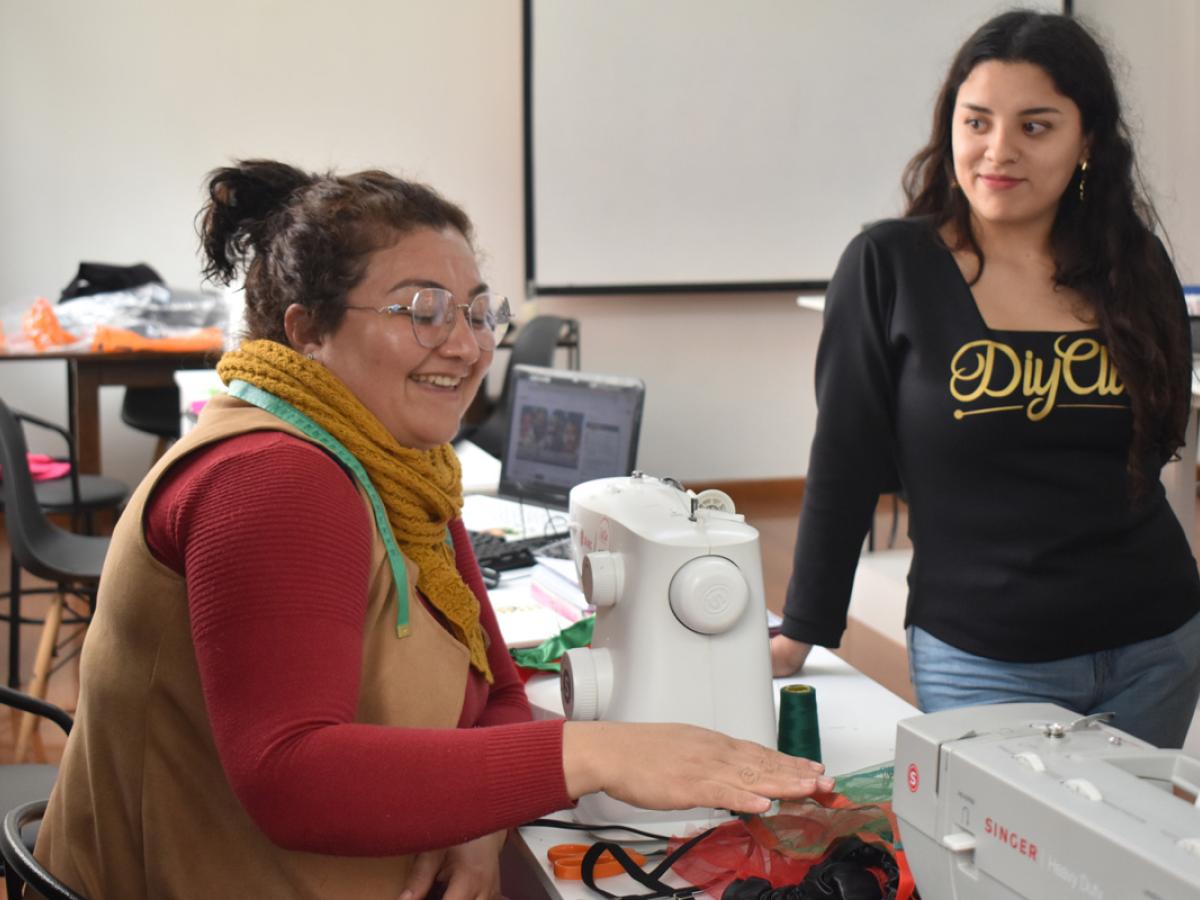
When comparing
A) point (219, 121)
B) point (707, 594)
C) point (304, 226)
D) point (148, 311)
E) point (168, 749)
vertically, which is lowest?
point (168, 749)

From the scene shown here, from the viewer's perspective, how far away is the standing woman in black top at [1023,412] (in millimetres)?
1612

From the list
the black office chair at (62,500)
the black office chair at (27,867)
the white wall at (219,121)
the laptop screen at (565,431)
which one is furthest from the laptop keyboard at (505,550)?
the white wall at (219,121)

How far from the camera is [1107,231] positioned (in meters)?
1.70

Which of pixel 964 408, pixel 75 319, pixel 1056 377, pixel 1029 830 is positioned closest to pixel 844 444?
pixel 964 408

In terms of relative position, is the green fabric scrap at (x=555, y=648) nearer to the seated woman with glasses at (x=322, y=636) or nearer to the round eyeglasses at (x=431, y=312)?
the seated woman with glasses at (x=322, y=636)

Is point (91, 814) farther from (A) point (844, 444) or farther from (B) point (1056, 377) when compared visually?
(B) point (1056, 377)

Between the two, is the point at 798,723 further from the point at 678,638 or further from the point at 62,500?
the point at 62,500

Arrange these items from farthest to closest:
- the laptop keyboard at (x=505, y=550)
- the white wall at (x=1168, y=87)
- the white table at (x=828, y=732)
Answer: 1. the white wall at (x=1168, y=87)
2. the laptop keyboard at (x=505, y=550)
3. the white table at (x=828, y=732)

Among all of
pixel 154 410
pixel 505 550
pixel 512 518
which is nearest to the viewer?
pixel 505 550

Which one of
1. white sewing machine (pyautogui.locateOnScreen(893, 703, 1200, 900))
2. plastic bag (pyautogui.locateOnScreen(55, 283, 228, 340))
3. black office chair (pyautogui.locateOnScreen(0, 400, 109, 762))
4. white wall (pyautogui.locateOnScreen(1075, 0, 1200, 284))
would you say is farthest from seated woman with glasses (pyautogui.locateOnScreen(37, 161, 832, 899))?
white wall (pyautogui.locateOnScreen(1075, 0, 1200, 284))

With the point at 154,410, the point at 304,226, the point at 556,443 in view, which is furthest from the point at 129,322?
the point at 304,226

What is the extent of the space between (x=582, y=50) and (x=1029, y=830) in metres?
5.10

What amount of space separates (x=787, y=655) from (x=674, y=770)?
718 mm

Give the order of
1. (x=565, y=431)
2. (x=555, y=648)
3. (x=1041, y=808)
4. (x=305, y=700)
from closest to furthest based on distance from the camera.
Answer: (x=1041, y=808) < (x=305, y=700) < (x=555, y=648) < (x=565, y=431)
